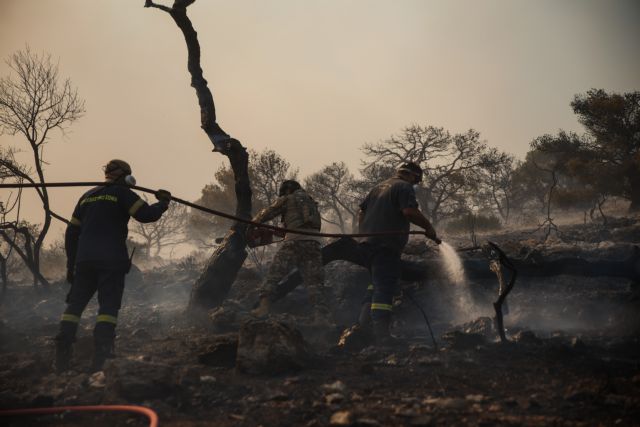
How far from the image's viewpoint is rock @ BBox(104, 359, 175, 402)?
118 inches

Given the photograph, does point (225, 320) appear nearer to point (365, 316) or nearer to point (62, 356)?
point (365, 316)

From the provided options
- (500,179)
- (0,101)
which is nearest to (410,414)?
(0,101)

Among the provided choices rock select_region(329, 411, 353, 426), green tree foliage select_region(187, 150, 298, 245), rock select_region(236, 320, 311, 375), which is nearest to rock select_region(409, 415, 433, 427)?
rock select_region(329, 411, 353, 426)

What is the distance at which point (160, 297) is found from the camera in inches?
373

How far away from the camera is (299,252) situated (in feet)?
17.4

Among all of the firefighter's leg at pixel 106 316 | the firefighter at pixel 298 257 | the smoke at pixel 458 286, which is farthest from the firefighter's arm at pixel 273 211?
the smoke at pixel 458 286

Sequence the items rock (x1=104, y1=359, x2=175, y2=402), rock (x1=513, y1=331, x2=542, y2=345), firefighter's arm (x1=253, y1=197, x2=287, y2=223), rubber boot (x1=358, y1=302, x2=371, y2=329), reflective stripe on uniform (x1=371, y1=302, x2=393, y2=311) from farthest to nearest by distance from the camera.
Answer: firefighter's arm (x1=253, y1=197, x2=287, y2=223) → rubber boot (x1=358, y1=302, x2=371, y2=329) → reflective stripe on uniform (x1=371, y1=302, x2=393, y2=311) → rock (x1=513, y1=331, x2=542, y2=345) → rock (x1=104, y1=359, x2=175, y2=402)

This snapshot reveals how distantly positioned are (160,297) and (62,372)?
18.9ft

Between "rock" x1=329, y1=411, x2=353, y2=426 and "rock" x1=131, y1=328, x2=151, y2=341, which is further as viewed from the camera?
"rock" x1=131, y1=328, x2=151, y2=341

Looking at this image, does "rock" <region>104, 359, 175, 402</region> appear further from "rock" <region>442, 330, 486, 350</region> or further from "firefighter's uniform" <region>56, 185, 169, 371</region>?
"rock" <region>442, 330, 486, 350</region>

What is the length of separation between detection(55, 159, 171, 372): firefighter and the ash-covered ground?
300 millimetres

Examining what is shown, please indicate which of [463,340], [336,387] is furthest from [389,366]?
[463,340]

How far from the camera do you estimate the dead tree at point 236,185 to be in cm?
627

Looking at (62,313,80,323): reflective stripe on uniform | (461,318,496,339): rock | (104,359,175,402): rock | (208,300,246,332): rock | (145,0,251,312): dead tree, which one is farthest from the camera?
(145,0,251,312): dead tree
